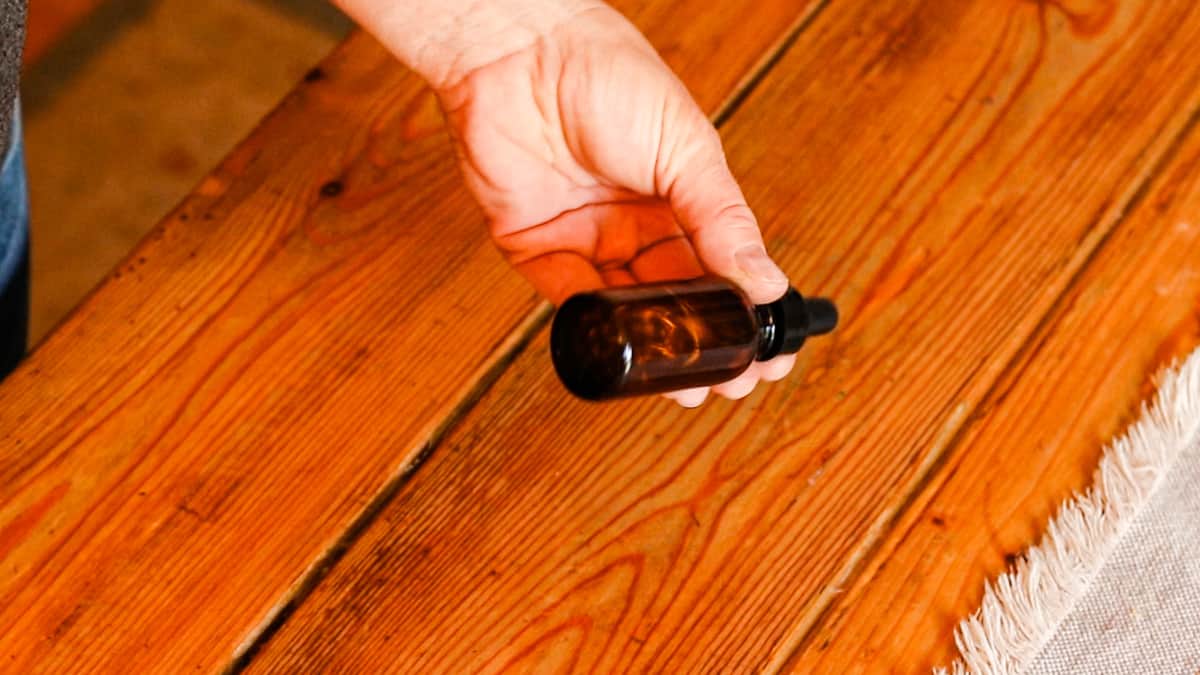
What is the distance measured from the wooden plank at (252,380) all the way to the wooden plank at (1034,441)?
0.81 ft

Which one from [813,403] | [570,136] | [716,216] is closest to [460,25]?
[570,136]

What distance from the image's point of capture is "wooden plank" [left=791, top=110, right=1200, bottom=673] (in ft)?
2.00

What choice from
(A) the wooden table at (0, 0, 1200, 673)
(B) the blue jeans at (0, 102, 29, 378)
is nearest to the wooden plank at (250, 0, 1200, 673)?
(A) the wooden table at (0, 0, 1200, 673)

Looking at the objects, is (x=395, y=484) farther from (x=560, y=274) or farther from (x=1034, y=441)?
(x=1034, y=441)

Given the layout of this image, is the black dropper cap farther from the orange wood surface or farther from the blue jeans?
the orange wood surface

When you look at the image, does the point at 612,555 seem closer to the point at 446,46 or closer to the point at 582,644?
the point at 582,644

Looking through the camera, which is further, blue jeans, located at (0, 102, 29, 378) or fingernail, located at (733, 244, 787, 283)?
blue jeans, located at (0, 102, 29, 378)

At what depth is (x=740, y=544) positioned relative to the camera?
62 centimetres

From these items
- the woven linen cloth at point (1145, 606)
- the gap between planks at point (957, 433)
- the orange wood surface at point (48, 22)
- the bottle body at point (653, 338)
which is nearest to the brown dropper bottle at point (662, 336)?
the bottle body at point (653, 338)

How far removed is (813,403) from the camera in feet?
2.18

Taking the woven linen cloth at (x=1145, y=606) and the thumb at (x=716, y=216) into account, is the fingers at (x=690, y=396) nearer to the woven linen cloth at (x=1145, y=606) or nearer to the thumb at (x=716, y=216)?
the thumb at (x=716, y=216)

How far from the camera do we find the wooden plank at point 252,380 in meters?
0.60

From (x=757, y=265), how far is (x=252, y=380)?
291mm

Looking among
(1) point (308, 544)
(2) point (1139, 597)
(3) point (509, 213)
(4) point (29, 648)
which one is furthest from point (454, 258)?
(2) point (1139, 597)
